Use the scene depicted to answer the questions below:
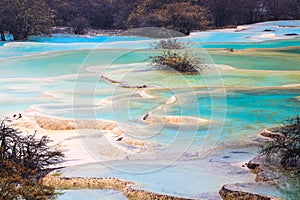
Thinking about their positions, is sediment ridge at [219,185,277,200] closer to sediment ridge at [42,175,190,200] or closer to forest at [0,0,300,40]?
sediment ridge at [42,175,190,200]

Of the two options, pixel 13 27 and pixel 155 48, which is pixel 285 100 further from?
pixel 13 27

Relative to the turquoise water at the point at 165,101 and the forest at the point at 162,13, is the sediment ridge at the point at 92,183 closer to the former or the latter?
the turquoise water at the point at 165,101

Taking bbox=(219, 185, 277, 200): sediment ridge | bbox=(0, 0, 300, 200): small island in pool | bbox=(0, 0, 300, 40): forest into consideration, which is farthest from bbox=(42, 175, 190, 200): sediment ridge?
bbox=(0, 0, 300, 40): forest

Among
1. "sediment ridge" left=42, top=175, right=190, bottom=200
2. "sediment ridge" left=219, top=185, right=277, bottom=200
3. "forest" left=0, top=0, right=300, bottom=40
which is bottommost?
"sediment ridge" left=219, top=185, right=277, bottom=200

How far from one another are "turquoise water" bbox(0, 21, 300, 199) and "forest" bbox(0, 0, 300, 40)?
186 inches

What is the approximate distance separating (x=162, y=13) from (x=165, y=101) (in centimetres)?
1148

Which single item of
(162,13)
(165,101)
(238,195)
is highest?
(162,13)

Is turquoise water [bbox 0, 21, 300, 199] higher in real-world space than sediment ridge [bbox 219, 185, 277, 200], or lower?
higher

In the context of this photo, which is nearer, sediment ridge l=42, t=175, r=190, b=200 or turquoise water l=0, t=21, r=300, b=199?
sediment ridge l=42, t=175, r=190, b=200

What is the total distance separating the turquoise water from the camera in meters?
4.12


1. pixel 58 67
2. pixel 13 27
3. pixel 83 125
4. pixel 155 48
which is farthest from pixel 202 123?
pixel 13 27

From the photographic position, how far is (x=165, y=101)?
22.1 feet

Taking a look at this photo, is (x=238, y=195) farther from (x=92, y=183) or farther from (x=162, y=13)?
(x=162, y=13)

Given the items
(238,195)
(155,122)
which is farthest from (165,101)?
(238,195)
